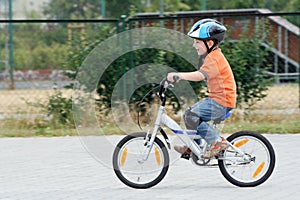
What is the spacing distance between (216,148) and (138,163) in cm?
74

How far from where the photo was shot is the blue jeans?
22.1 feet

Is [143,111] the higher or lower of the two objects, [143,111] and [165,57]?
the lower

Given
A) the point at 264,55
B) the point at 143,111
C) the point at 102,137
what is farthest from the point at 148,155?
the point at 264,55

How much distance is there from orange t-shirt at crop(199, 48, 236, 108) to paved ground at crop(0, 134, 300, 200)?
33.8 inches

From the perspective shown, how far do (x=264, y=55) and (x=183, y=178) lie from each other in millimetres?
4845

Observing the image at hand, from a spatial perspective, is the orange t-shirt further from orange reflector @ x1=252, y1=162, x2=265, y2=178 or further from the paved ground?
the paved ground

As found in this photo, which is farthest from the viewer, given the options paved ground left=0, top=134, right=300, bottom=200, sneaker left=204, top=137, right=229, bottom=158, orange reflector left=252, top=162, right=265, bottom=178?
orange reflector left=252, top=162, right=265, bottom=178

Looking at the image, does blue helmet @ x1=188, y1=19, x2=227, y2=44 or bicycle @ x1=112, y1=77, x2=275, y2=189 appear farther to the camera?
bicycle @ x1=112, y1=77, x2=275, y2=189

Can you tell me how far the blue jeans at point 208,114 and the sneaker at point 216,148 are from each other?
Result: 0.17 ft

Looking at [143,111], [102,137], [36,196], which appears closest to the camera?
[36,196]

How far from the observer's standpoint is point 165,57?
11734 millimetres

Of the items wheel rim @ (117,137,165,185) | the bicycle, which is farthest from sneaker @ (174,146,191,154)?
wheel rim @ (117,137,165,185)

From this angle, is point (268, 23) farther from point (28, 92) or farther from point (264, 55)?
point (28, 92)

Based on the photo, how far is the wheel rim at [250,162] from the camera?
6.90 m
